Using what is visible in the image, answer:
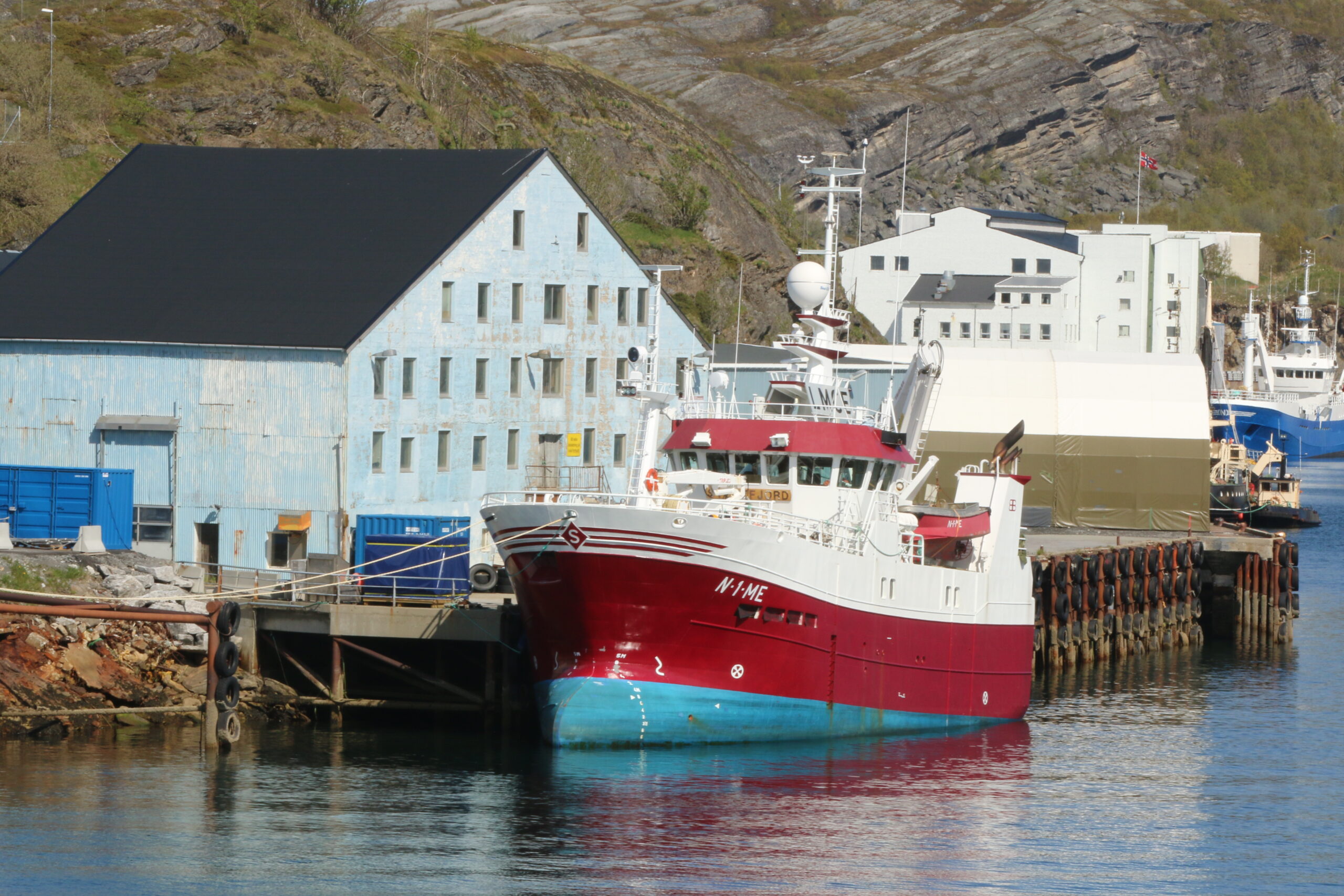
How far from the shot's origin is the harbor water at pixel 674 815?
2811cm

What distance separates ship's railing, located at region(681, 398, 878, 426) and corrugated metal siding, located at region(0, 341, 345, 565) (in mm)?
12853

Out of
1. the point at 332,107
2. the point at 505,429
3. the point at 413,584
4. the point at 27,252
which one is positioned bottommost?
A: the point at 413,584

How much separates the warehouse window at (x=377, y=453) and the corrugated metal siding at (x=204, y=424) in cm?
136

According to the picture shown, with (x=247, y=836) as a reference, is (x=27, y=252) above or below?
above

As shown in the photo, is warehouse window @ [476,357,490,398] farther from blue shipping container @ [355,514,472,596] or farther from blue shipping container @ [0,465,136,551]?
blue shipping container @ [0,465,136,551]

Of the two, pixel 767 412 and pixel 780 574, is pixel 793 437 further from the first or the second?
pixel 780 574

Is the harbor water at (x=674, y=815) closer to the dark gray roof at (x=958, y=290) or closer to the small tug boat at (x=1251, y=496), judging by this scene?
the small tug boat at (x=1251, y=496)

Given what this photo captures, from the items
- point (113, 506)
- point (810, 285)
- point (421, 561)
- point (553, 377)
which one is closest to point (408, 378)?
point (553, 377)

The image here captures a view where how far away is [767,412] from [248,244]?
20.7 meters

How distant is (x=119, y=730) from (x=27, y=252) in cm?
2077

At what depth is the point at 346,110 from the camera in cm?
8625

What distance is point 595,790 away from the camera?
33250 mm

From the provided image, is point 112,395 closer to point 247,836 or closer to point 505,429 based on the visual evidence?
point 505,429

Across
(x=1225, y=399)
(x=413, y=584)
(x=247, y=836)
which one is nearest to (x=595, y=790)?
(x=247, y=836)
